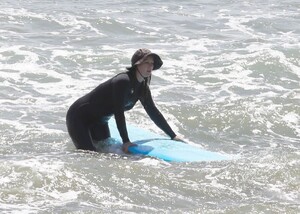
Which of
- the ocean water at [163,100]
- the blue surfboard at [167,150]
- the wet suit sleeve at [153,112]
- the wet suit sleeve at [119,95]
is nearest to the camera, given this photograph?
the ocean water at [163,100]

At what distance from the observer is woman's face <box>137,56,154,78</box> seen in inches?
261

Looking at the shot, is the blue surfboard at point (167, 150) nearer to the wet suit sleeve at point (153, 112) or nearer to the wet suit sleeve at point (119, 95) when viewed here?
the wet suit sleeve at point (153, 112)

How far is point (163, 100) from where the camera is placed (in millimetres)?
10109

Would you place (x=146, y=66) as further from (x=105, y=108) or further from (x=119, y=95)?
(x=105, y=108)

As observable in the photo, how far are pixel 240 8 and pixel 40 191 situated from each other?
15.1m

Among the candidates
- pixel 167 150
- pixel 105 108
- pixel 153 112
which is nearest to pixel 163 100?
pixel 153 112

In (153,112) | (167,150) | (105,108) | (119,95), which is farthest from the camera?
(153,112)

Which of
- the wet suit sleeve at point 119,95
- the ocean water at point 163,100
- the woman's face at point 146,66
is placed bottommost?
the ocean water at point 163,100

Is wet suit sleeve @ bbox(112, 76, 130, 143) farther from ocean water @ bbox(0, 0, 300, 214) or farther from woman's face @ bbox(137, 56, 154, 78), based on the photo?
ocean water @ bbox(0, 0, 300, 214)

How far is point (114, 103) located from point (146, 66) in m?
0.46

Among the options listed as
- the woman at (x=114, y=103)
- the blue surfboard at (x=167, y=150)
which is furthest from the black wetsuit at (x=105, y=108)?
the blue surfboard at (x=167, y=150)

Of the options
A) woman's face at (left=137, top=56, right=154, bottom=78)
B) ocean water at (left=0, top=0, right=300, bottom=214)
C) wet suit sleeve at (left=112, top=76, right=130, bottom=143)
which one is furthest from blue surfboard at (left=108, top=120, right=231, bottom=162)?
woman's face at (left=137, top=56, right=154, bottom=78)

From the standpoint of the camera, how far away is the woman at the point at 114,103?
21.8 feet

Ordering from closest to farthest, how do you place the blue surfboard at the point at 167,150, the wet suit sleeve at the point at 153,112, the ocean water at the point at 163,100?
the ocean water at the point at 163,100
the blue surfboard at the point at 167,150
the wet suit sleeve at the point at 153,112
